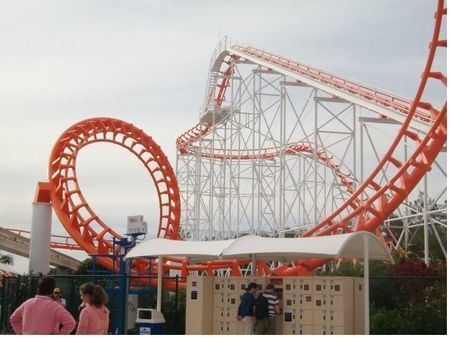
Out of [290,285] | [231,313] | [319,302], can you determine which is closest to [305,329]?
[319,302]

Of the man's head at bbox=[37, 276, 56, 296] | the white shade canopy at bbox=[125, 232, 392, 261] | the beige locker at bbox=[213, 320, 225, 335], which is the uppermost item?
the white shade canopy at bbox=[125, 232, 392, 261]

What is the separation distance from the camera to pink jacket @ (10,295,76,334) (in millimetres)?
5914

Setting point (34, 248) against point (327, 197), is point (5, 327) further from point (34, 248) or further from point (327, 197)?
point (327, 197)

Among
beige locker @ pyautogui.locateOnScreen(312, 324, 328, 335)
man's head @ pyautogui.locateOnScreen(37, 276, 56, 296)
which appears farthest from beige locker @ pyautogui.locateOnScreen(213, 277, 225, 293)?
man's head @ pyautogui.locateOnScreen(37, 276, 56, 296)

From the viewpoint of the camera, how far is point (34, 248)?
19969 mm

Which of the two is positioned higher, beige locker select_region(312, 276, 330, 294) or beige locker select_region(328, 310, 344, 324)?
beige locker select_region(312, 276, 330, 294)

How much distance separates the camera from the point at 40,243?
20016mm

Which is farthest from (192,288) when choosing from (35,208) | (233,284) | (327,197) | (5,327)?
A: (327,197)

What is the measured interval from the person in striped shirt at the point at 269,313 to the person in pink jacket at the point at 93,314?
475 cm

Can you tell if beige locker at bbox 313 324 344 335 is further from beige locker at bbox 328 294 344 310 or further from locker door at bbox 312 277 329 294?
locker door at bbox 312 277 329 294

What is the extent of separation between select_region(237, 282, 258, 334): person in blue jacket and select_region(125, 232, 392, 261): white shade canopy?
2.14 ft

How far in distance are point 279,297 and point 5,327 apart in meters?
5.49

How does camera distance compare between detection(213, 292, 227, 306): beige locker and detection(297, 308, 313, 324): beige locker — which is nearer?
detection(297, 308, 313, 324): beige locker

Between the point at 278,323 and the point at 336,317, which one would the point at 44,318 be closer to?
the point at 336,317
